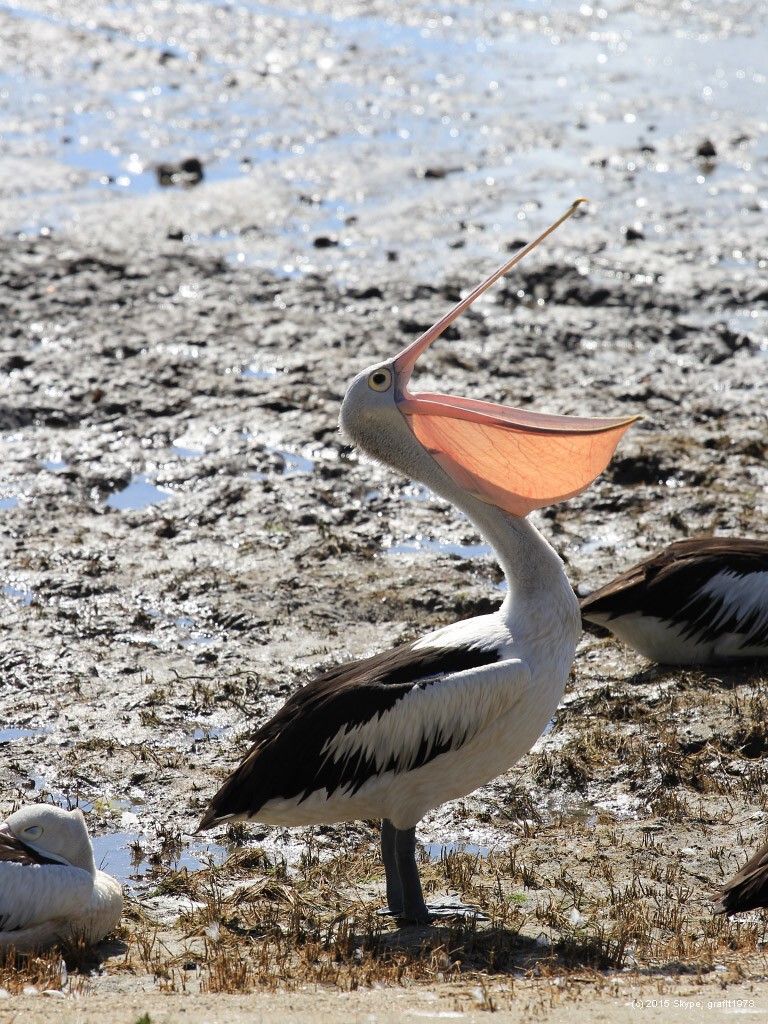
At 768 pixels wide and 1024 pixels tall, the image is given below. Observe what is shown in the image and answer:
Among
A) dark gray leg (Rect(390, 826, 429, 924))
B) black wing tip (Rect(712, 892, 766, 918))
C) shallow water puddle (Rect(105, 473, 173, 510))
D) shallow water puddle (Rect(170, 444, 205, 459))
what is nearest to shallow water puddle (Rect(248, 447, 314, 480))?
shallow water puddle (Rect(170, 444, 205, 459))

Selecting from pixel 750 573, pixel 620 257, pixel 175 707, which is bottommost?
pixel 175 707

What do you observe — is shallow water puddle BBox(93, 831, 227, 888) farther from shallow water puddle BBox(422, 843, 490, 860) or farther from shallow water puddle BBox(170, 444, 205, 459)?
shallow water puddle BBox(170, 444, 205, 459)

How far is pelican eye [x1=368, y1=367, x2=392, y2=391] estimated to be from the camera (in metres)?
4.82

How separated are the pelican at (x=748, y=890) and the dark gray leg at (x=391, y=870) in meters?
1.05

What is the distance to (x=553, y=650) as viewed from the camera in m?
4.52

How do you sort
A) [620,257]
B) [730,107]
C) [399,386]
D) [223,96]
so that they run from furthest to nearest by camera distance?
[223,96] → [730,107] → [620,257] → [399,386]

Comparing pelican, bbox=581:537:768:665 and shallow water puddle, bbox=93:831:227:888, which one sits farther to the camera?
pelican, bbox=581:537:768:665

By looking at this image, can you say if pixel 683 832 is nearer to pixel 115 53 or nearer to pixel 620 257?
pixel 620 257

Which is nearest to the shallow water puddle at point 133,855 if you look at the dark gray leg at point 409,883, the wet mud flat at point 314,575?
the wet mud flat at point 314,575

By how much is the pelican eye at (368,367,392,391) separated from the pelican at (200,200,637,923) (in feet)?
0.60

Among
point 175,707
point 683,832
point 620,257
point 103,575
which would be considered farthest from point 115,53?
point 683,832

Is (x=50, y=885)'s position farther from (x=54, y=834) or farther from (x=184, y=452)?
(x=184, y=452)

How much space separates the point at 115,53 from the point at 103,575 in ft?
47.2

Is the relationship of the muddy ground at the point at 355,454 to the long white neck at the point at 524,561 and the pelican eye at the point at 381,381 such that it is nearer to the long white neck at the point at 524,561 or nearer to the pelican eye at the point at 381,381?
the long white neck at the point at 524,561
